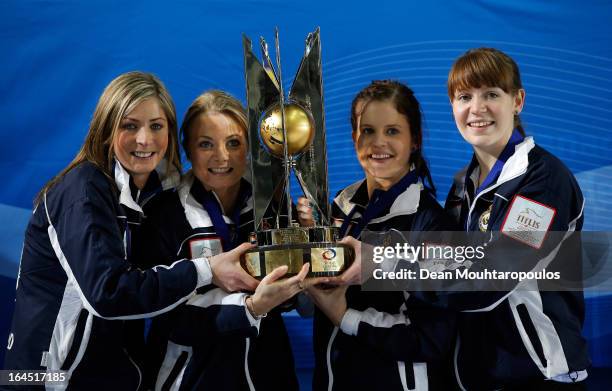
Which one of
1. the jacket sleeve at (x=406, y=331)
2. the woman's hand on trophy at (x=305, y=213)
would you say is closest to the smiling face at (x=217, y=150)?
the woman's hand on trophy at (x=305, y=213)

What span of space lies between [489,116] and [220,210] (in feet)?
3.01

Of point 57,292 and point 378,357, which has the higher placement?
point 57,292

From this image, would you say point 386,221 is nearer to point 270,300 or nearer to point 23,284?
point 270,300

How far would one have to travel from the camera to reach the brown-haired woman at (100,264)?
194 cm

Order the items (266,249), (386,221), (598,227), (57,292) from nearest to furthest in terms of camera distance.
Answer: (266,249) < (57,292) < (386,221) < (598,227)

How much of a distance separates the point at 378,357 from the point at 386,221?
0.42 m

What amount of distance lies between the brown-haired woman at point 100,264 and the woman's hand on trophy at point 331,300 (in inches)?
10.4

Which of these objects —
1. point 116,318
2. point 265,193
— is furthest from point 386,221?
point 116,318

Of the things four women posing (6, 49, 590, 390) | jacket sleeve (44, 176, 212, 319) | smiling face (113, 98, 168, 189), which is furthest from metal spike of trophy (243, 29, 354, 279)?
smiling face (113, 98, 168, 189)

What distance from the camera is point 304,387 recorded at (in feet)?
10.6

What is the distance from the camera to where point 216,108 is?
2.29 meters

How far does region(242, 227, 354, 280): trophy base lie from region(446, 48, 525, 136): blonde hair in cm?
72

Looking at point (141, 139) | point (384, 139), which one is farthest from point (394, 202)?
point (141, 139)

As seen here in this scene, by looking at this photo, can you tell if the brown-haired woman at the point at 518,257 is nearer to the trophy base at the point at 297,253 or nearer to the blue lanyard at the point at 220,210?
the trophy base at the point at 297,253
